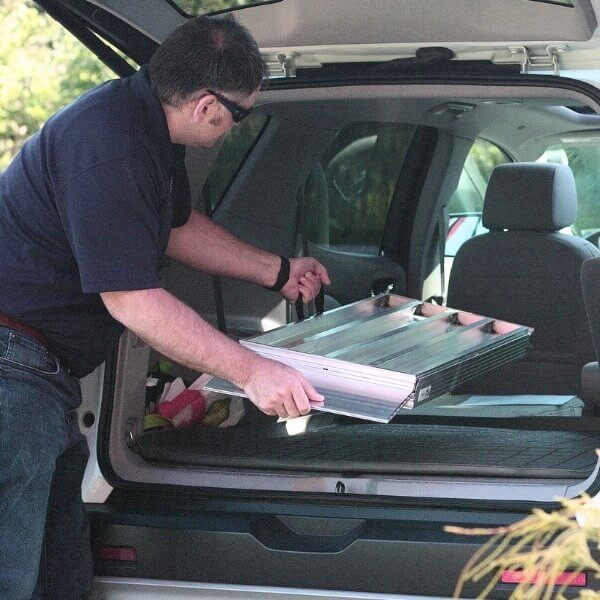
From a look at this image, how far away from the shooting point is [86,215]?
267cm

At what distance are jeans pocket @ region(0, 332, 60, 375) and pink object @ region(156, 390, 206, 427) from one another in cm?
85

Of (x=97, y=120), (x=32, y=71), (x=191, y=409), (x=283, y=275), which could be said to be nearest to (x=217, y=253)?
(x=283, y=275)

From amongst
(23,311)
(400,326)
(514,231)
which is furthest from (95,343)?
(514,231)

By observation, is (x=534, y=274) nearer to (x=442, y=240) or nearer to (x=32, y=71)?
(x=442, y=240)

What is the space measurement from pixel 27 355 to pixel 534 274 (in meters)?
2.48

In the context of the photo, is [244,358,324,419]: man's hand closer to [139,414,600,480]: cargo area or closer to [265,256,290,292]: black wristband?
[139,414,600,480]: cargo area

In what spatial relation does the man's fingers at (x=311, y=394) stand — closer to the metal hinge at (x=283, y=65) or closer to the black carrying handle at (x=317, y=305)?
the black carrying handle at (x=317, y=305)

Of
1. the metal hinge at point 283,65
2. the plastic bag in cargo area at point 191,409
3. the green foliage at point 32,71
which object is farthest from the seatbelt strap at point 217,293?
the green foliage at point 32,71

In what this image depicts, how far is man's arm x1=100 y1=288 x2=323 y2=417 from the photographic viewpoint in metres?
2.75

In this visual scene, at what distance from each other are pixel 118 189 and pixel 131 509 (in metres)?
0.95

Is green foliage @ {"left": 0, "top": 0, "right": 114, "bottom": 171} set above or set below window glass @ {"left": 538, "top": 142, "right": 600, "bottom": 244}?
below

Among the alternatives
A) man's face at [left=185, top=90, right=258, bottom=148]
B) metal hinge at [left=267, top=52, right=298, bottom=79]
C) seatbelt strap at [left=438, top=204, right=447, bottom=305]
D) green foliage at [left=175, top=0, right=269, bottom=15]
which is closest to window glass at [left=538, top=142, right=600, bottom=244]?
seatbelt strap at [left=438, top=204, right=447, bottom=305]

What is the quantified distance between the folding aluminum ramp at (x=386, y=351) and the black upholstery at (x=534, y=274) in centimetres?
111

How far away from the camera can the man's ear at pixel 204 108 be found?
2.85m
